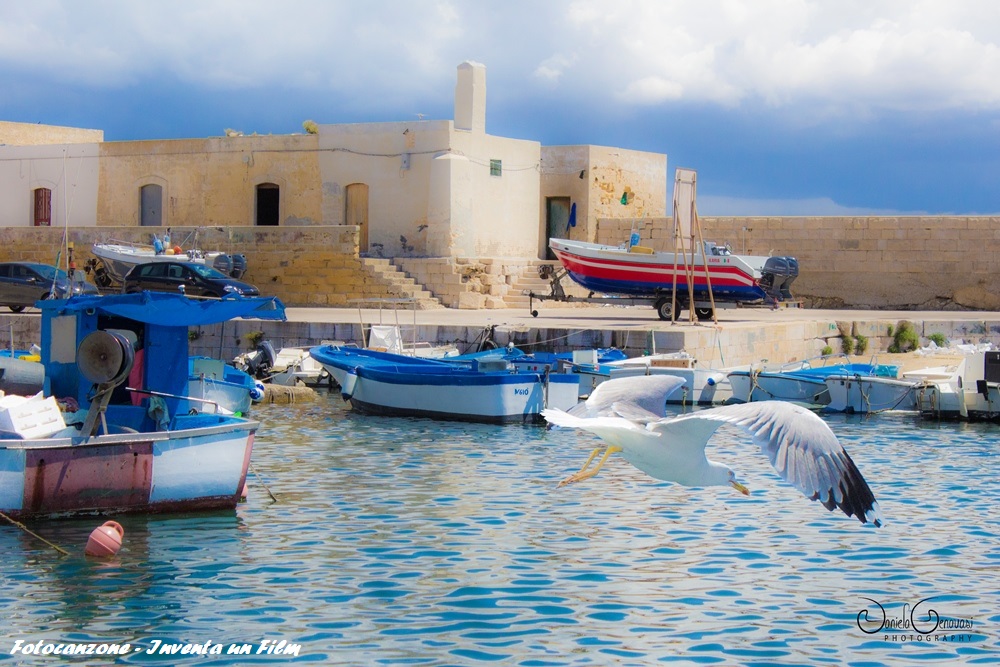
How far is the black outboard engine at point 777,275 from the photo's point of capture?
2417 cm

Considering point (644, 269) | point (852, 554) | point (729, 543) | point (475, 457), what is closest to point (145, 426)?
point (475, 457)

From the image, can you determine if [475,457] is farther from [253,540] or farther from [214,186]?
[214,186]

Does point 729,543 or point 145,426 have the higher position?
point 145,426

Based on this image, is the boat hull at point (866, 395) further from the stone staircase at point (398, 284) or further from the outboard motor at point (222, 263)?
the outboard motor at point (222, 263)

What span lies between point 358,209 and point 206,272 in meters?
6.22

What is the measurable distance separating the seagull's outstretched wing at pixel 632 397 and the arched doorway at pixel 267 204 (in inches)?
922

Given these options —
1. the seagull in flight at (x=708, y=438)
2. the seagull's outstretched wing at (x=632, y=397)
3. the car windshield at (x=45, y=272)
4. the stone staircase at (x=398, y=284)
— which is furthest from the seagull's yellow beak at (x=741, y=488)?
the car windshield at (x=45, y=272)

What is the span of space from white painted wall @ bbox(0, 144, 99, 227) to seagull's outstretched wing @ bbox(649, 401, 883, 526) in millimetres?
28477

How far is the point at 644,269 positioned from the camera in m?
24.1

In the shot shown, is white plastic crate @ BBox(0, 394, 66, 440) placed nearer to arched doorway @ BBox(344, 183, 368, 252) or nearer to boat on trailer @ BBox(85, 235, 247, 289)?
boat on trailer @ BBox(85, 235, 247, 289)

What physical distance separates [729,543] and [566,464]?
154 inches

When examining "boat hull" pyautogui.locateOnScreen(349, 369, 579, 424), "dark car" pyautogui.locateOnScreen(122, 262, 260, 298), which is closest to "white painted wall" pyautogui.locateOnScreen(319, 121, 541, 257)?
"dark car" pyautogui.locateOnScreen(122, 262, 260, 298)

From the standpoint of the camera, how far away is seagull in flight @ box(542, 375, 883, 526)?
6.13 m

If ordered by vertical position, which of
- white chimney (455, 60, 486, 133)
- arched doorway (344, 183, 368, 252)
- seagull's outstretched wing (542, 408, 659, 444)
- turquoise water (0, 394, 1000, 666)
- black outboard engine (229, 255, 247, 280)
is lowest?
turquoise water (0, 394, 1000, 666)
